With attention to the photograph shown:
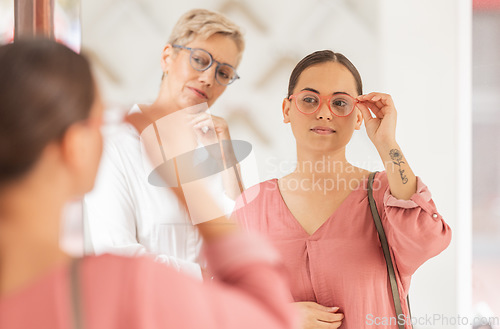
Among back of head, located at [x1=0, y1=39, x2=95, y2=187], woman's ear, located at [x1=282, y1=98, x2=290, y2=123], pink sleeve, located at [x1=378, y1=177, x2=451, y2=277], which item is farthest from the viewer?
woman's ear, located at [x1=282, y1=98, x2=290, y2=123]

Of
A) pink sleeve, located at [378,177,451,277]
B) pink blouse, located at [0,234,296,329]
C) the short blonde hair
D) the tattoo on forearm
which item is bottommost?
pink blouse, located at [0,234,296,329]

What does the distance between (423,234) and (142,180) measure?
622 millimetres

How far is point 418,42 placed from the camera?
107cm

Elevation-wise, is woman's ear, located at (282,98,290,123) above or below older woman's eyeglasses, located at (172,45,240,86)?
below

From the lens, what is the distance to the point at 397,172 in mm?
1007

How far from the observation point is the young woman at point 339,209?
1.00 meters

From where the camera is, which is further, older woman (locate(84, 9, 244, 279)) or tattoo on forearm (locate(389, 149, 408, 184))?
older woman (locate(84, 9, 244, 279))

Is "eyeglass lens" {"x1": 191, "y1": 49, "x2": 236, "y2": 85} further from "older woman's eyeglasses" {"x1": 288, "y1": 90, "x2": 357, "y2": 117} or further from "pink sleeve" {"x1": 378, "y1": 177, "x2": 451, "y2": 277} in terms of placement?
"pink sleeve" {"x1": 378, "y1": 177, "x2": 451, "y2": 277}

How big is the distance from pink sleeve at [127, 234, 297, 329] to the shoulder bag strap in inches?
2.2

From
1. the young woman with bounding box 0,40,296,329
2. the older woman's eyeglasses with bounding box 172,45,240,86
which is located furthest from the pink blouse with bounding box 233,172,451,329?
the young woman with bounding box 0,40,296,329

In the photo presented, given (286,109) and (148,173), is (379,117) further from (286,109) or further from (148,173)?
(148,173)

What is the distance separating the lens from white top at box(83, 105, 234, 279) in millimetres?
1121

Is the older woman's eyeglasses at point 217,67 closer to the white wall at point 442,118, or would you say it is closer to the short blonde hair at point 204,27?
the short blonde hair at point 204,27

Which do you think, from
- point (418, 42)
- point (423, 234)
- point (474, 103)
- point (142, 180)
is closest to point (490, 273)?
point (423, 234)
